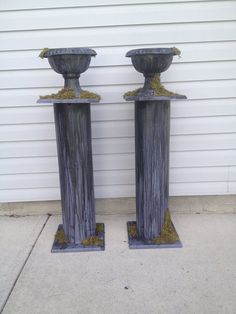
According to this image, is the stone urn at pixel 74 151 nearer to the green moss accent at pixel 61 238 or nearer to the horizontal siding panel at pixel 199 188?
the green moss accent at pixel 61 238

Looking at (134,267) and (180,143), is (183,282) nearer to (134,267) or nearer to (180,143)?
(134,267)

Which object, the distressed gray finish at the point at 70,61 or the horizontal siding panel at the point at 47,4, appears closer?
the distressed gray finish at the point at 70,61

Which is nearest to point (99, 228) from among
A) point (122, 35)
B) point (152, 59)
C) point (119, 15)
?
point (152, 59)

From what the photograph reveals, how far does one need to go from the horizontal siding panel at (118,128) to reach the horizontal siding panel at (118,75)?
323mm

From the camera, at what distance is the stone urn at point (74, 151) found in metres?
1.90

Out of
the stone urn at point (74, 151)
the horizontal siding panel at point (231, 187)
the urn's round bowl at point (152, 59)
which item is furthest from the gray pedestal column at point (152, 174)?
the horizontal siding panel at point (231, 187)

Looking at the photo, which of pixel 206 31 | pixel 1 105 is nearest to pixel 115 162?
pixel 1 105

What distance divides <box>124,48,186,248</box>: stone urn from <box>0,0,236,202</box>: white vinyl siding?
0.41 metres

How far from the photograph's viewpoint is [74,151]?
2.07 meters

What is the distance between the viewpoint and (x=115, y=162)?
2.60 m

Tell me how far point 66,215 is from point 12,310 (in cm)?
74

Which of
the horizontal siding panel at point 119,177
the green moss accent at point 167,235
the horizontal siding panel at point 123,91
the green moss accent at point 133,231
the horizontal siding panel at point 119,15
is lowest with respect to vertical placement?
the green moss accent at point 133,231

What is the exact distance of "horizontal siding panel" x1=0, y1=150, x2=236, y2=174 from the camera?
2.59 m

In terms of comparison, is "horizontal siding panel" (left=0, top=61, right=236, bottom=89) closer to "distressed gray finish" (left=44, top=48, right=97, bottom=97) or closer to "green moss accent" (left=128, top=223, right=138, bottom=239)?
"distressed gray finish" (left=44, top=48, right=97, bottom=97)
